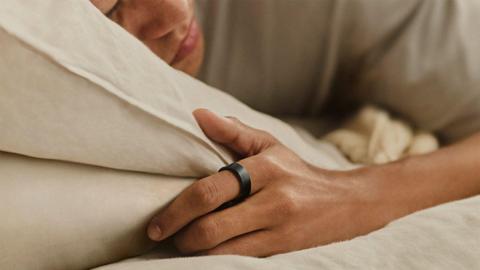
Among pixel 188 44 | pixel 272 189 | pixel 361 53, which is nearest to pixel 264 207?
pixel 272 189

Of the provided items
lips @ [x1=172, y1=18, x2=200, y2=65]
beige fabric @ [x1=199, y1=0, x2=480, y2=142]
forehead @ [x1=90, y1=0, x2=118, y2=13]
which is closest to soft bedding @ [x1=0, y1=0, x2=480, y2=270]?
forehead @ [x1=90, y1=0, x2=118, y2=13]

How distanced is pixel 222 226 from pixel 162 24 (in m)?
0.31

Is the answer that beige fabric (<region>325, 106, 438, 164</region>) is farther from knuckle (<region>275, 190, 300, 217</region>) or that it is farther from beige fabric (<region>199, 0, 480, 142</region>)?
knuckle (<region>275, 190, 300, 217</region>)

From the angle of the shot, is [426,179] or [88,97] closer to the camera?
[88,97]

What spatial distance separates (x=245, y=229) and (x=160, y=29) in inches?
12.3

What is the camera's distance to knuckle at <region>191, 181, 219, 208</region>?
685mm

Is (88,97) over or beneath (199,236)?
over

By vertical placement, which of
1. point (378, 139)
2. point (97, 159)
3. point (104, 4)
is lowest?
point (378, 139)

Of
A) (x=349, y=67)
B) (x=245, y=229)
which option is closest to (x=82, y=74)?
(x=245, y=229)

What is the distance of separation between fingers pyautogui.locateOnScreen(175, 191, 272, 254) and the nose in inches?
11.1

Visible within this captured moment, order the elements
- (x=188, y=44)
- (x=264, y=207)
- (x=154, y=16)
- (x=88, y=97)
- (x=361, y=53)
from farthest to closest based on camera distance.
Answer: (x=361, y=53) < (x=188, y=44) < (x=154, y=16) < (x=264, y=207) < (x=88, y=97)

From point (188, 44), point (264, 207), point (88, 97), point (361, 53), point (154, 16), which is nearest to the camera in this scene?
point (88, 97)

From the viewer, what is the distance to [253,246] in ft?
2.37

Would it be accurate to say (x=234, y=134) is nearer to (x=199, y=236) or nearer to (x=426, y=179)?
(x=199, y=236)
